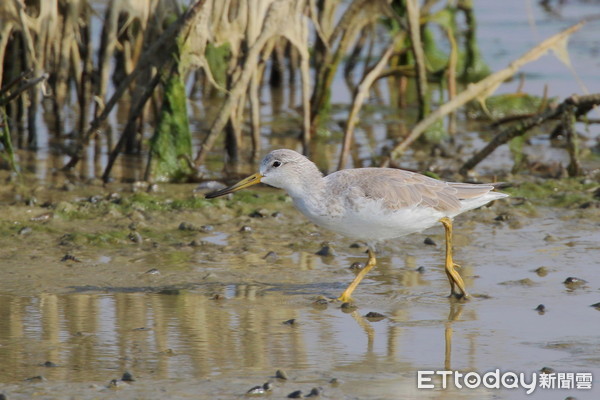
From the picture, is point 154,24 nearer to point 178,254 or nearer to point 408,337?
point 178,254

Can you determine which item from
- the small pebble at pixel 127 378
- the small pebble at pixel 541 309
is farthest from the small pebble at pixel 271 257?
the small pebble at pixel 127 378

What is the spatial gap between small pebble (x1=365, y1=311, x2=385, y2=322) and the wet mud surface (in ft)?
0.09

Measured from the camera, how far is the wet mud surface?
18.1 ft

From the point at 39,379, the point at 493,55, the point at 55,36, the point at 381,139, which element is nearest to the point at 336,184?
the point at 39,379

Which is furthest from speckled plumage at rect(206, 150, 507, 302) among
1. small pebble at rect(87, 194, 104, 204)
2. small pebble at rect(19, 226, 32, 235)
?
small pebble at rect(87, 194, 104, 204)

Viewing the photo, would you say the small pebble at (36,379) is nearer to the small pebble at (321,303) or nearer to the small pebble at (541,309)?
the small pebble at (321,303)

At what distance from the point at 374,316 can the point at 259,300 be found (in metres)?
0.82

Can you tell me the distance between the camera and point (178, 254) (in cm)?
798

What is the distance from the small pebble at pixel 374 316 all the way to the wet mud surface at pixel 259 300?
0.03 metres

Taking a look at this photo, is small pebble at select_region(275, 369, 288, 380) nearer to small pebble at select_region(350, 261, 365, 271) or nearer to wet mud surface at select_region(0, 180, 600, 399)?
wet mud surface at select_region(0, 180, 600, 399)

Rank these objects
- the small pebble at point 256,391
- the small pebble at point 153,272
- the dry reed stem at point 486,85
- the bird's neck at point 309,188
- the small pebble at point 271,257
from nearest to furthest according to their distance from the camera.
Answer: the small pebble at point 256,391 < the bird's neck at point 309,188 < the small pebble at point 153,272 < the small pebble at point 271,257 < the dry reed stem at point 486,85

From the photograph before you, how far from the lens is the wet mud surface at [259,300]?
217 inches

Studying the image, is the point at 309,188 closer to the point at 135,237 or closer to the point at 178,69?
the point at 135,237

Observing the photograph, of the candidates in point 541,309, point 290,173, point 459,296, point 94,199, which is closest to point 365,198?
point 290,173
